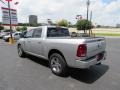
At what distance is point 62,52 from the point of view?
5070 millimetres

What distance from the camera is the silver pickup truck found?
4.57 metres

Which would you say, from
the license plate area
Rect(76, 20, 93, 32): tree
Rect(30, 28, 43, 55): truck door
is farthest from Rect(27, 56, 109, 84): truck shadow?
Rect(76, 20, 93, 32): tree

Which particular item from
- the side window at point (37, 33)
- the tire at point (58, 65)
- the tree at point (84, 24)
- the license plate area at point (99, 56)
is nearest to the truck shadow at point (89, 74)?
the tire at point (58, 65)

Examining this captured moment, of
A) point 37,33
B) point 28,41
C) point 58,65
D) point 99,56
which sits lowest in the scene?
point 58,65

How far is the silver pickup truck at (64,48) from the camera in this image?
457 centimetres

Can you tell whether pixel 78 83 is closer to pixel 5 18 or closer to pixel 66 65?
pixel 66 65

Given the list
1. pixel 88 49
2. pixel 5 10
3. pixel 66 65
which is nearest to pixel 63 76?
pixel 66 65

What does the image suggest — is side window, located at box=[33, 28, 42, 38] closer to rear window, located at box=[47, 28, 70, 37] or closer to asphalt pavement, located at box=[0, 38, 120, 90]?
rear window, located at box=[47, 28, 70, 37]

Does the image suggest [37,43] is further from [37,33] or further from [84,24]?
[84,24]

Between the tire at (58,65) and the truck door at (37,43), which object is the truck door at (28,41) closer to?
the truck door at (37,43)

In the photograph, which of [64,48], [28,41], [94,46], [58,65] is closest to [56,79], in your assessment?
[58,65]

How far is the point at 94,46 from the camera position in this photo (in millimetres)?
4902

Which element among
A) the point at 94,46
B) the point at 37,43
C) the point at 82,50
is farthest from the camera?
the point at 37,43

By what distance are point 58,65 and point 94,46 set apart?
150 centimetres
